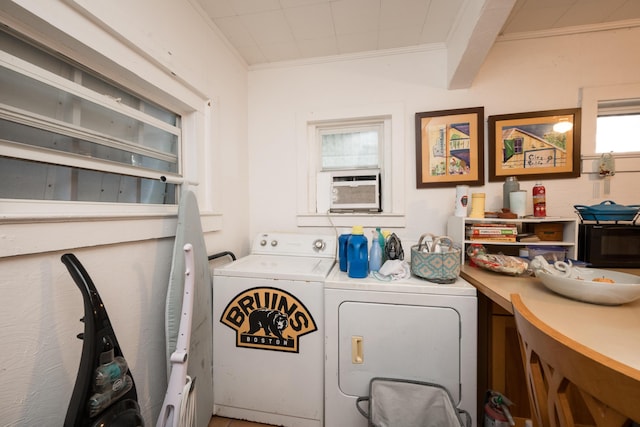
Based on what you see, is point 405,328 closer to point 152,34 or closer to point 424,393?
point 424,393

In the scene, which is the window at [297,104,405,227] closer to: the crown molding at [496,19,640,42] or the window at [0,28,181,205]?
the crown molding at [496,19,640,42]

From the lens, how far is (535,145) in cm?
169

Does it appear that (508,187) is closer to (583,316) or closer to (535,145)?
(535,145)

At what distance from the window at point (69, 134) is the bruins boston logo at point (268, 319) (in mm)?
760

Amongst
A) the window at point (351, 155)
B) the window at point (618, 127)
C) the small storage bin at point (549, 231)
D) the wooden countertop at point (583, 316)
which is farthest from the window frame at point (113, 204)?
the window at point (618, 127)

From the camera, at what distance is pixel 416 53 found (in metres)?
A: 1.83

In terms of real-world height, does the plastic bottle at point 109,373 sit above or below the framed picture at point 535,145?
below

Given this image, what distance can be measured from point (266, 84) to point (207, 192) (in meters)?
1.16

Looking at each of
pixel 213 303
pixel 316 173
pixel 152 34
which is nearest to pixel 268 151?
pixel 316 173

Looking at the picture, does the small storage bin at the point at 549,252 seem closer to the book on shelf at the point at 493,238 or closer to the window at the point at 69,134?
the book on shelf at the point at 493,238

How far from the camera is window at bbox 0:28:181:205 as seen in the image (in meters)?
0.77

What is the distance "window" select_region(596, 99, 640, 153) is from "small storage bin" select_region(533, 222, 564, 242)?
71 centimetres

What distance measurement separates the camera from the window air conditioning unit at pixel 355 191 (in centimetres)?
193

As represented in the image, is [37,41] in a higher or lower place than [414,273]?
higher
